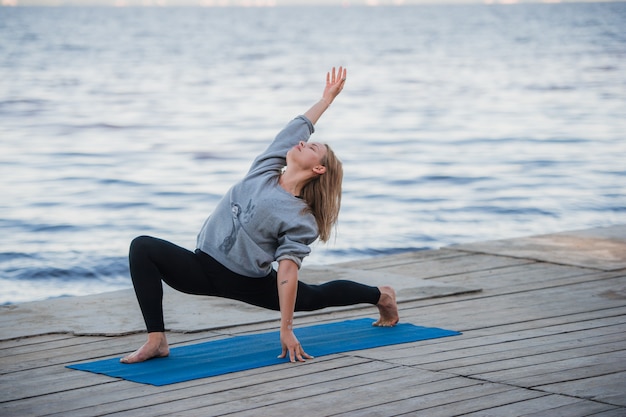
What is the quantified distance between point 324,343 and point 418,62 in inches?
1745

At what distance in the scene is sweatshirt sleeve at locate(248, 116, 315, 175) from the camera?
4.52 metres

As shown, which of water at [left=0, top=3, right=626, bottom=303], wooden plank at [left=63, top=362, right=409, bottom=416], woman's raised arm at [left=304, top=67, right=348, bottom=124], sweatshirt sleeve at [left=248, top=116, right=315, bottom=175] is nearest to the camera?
wooden plank at [left=63, top=362, right=409, bottom=416]

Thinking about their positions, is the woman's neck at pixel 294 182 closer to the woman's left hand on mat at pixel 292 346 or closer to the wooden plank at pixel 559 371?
the woman's left hand on mat at pixel 292 346

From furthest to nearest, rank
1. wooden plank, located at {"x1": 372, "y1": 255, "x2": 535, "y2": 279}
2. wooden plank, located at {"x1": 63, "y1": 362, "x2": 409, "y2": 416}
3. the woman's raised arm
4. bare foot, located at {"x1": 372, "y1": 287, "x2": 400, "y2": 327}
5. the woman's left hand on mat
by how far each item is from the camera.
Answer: wooden plank, located at {"x1": 372, "y1": 255, "x2": 535, "y2": 279}, bare foot, located at {"x1": 372, "y1": 287, "x2": 400, "y2": 327}, the woman's raised arm, the woman's left hand on mat, wooden plank, located at {"x1": 63, "y1": 362, "x2": 409, "y2": 416}

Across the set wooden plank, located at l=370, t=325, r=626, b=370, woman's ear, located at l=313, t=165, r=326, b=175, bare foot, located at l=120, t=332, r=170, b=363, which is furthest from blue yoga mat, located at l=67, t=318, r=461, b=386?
woman's ear, located at l=313, t=165, r=326, b=175

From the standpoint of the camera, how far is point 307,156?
172 inches

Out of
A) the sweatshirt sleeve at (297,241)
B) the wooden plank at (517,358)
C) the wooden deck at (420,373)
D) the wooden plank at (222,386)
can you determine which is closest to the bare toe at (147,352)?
the wooden deck at (420,373)

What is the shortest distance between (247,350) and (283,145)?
2.95 feet

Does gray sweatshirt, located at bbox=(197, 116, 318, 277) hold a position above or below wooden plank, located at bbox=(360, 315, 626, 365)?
above

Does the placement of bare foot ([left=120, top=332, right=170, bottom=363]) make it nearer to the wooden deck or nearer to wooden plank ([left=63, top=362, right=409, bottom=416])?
the wooden deck

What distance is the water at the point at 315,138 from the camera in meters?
11.4

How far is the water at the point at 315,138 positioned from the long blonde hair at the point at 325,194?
14.6ft

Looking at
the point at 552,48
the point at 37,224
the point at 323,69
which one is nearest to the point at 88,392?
the point at 37,224

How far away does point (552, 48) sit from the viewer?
56.7m
